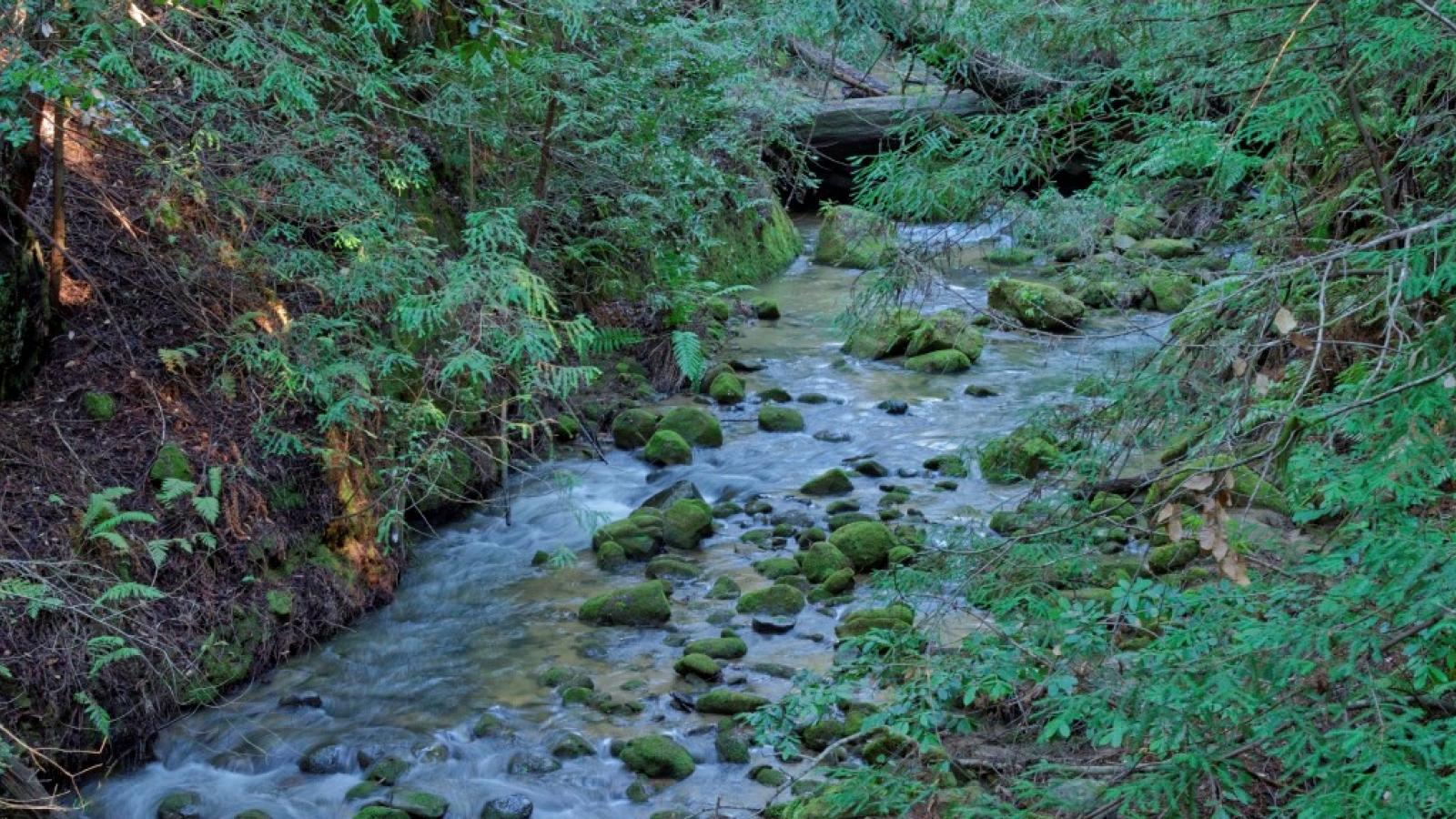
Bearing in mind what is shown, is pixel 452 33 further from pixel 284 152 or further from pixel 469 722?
pixel 469 722

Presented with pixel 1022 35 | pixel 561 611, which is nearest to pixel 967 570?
pixel 1022 35

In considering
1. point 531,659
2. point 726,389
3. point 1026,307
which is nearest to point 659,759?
point 531,659

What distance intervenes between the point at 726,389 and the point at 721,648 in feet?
14.9

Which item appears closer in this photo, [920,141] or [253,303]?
[920,141]

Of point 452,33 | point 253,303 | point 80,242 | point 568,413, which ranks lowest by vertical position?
point 568,413

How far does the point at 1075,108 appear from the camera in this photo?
4414mm

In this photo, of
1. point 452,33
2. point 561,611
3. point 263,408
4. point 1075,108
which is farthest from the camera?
point 452,33

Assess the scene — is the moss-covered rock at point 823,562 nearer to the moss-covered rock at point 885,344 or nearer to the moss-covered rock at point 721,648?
the moss-covered rock at point 721,648

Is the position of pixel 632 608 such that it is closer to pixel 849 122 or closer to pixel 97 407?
pixel 97 407

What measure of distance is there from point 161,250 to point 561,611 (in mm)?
3073

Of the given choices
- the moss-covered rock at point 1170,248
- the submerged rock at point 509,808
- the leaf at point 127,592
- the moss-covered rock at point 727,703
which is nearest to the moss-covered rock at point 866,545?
the moss-covered rock at point 727,703

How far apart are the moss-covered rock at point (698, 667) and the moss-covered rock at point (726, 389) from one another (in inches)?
182

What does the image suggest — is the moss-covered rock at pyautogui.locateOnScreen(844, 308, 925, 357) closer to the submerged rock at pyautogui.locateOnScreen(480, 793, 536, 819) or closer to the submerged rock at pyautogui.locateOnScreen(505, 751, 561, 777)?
the submerged rock at pyautogui.locateOnScreen(505, 751, 561, 777)

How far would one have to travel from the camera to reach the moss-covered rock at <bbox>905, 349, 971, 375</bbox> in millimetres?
11445
